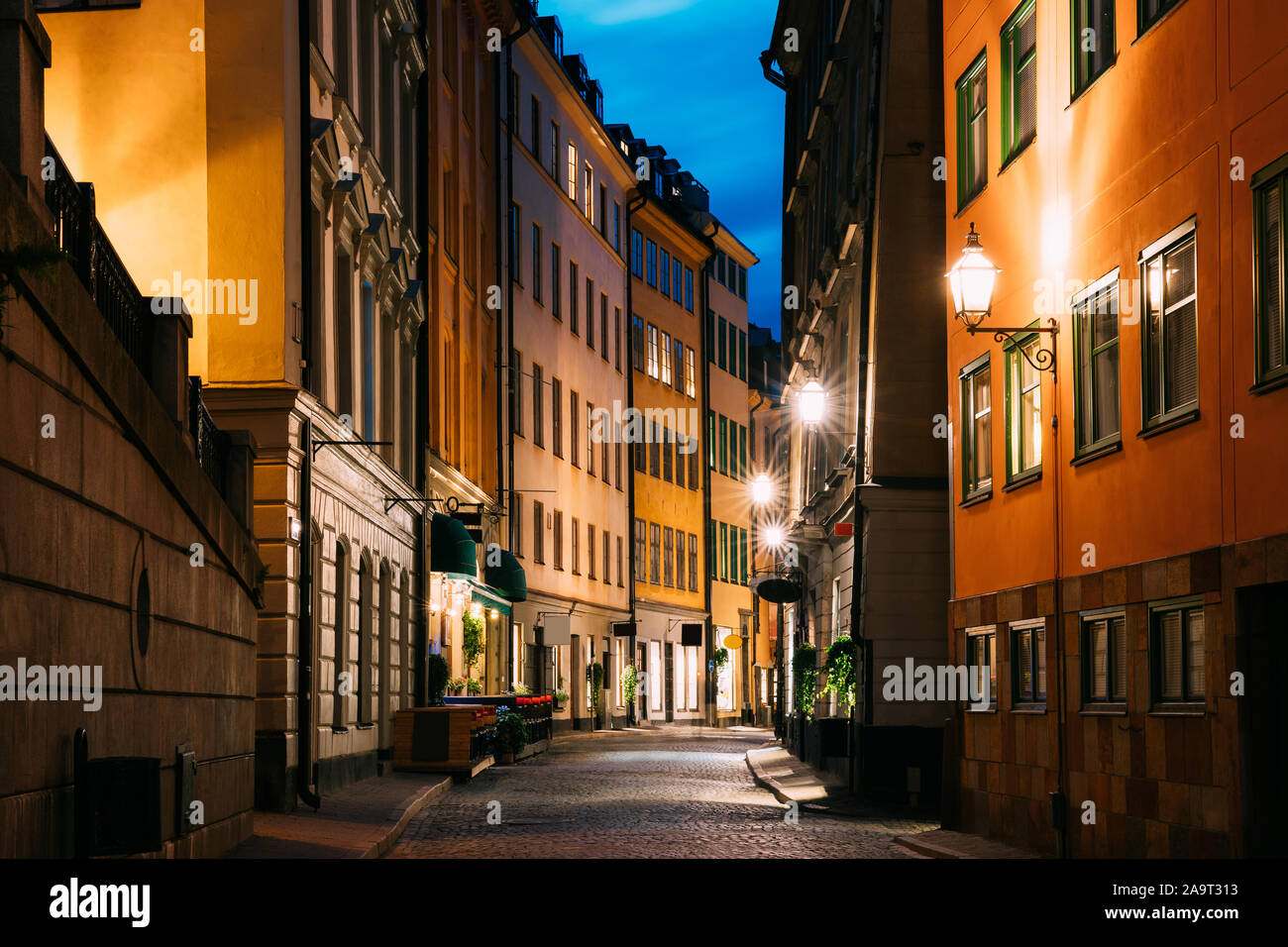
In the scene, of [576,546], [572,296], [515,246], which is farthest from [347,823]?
[572,296]

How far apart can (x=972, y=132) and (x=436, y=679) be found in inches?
661

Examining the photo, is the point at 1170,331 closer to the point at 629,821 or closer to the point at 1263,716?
the point at 1263,716

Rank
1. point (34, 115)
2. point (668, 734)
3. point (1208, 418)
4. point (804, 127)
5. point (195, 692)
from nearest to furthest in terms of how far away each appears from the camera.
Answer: point (34, 115)
point (1208, 418)
point (195, 692)
point (804, 127)
point (668, 734)

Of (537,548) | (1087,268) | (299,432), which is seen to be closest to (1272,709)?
(1087,268)

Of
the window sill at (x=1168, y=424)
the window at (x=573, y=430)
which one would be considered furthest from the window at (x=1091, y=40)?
the window at (x=573, y=430)

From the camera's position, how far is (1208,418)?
39.6 feet

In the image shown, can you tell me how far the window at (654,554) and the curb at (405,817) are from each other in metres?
37.7

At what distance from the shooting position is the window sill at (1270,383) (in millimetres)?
10844

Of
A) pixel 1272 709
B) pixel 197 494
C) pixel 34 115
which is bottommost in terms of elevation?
pixel 1272 709

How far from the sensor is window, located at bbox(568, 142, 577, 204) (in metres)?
53.1

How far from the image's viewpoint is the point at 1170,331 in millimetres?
12914

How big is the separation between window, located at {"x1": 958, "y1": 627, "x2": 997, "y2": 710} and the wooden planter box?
1053 centimetres
